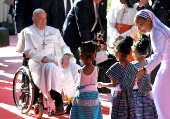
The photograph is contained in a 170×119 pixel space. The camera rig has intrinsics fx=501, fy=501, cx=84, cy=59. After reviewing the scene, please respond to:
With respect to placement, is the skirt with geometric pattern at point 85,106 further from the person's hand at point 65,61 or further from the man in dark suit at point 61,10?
the man in dark suit at point 61,10

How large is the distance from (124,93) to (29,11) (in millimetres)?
2951

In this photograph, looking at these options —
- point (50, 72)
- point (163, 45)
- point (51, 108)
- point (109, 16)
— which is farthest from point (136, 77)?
point (109, 16)

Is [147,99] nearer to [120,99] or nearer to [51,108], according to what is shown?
[120,99]

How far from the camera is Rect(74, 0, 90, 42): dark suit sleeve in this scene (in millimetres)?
Answer: 7676

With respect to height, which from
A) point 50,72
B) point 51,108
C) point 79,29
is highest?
point 79,29

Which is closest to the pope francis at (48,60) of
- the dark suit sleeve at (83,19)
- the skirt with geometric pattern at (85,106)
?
the dark suit sleeve at (83,19)

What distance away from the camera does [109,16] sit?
851 centimetres

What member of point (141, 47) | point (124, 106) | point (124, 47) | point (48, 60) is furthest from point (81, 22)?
point (124, 106)

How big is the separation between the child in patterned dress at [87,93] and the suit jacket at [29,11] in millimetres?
2290

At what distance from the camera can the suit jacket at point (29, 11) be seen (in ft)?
24.6

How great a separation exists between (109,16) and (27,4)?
1523 mm

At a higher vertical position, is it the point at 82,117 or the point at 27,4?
the point at 27,4

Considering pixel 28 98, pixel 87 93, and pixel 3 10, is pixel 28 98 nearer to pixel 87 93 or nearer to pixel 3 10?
pixel 87 93

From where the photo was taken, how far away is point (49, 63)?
6.68 m
